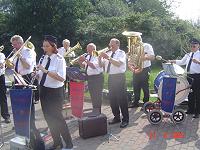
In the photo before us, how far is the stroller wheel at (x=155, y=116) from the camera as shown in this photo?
8427 millimetres

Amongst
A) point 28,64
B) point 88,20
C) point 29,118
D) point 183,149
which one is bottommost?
point 183,149

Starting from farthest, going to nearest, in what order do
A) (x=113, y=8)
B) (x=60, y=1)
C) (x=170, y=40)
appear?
(x=113, y=8), (x=60, y=1), (x=170, y=40)

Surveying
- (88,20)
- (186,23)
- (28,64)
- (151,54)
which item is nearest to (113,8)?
(88,20)

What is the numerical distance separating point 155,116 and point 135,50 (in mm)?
1913

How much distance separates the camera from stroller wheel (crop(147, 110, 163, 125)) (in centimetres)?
843

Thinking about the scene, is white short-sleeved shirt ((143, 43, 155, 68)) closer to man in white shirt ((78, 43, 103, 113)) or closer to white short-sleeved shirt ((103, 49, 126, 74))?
man in white shirt ((78, 43, 103, 113))

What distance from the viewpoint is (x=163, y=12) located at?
35.0m

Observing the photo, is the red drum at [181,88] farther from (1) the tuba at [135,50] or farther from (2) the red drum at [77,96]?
(2) the red drum at [77,96]

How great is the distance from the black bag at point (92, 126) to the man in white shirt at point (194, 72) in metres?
2.42

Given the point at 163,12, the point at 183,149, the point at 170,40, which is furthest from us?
the point at 163,12

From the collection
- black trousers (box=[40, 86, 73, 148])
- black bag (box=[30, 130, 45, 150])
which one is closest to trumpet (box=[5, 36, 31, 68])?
black trousers (box=[40, 86, 73, 148])

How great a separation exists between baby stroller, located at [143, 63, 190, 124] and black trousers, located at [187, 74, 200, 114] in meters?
0.44

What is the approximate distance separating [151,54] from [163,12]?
26.2 m

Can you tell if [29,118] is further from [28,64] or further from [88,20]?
[88,20]
